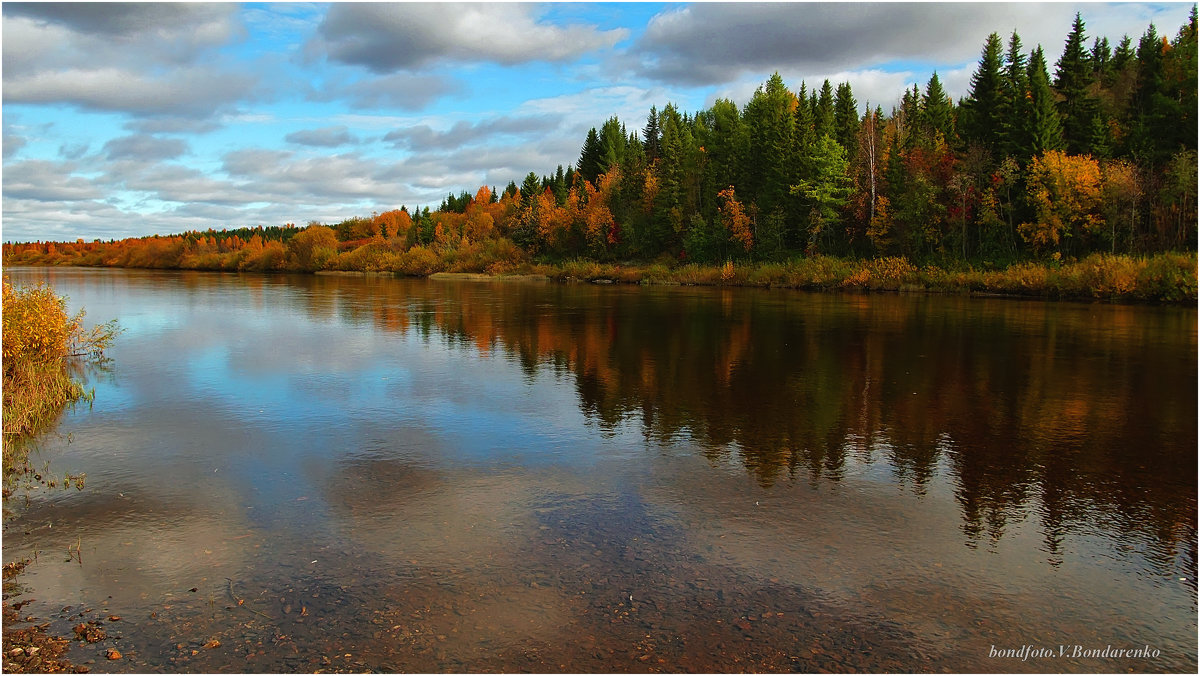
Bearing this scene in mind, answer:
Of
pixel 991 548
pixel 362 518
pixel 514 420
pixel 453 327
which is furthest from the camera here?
pixel 453 327

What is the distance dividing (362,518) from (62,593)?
9.68ft

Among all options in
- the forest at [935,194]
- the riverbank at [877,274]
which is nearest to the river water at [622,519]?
the riverbank at [877,274]

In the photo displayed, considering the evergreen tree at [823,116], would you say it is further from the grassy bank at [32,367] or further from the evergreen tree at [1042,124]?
the grassy bank at [32,367]

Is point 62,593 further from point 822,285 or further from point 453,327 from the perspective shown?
point 822,285

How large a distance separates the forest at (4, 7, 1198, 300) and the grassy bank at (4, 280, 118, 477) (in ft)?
A: 160

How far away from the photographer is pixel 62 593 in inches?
275

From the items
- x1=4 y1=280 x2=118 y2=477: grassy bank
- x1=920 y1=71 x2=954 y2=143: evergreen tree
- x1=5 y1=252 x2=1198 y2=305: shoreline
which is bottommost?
x1=4 y1=280 x2=118 y2=477: grassy bank

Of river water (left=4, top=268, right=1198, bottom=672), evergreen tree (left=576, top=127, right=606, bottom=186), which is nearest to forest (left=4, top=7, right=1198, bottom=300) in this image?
evergreen tree (left=576, top=127, right=606, bottom=186)

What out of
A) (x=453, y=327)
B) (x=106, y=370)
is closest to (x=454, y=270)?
(x=453, y=327)

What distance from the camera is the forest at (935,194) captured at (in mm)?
50375

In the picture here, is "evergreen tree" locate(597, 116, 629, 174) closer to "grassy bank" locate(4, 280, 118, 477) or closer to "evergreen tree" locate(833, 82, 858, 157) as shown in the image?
"evergreen tree" locate(833, 82, 858, 157)

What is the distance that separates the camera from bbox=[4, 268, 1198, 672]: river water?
20.7 ft

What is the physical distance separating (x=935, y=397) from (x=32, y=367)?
19.1 m

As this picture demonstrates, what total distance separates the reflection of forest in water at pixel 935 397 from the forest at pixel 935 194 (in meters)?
16.9
